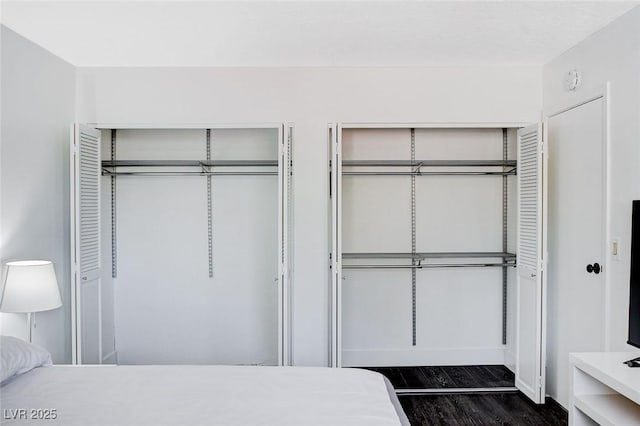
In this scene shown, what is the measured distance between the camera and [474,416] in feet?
9.66

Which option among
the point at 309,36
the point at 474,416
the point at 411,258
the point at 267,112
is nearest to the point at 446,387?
the point at 474,416

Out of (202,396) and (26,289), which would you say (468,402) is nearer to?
(202,396)

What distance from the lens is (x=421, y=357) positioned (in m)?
3.90

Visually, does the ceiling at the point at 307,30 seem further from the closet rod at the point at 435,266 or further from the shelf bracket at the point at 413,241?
the closet rod at the point at 435,266

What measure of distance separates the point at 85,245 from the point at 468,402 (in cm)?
305

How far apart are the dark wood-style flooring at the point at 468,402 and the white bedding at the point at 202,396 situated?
1.36 metres

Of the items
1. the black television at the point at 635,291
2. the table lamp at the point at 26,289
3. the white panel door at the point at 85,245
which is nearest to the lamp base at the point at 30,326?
the table lamp at the point at 26,289

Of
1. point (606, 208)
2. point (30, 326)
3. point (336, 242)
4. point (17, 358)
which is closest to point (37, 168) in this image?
point (30, 326)

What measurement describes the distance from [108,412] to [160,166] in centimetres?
255

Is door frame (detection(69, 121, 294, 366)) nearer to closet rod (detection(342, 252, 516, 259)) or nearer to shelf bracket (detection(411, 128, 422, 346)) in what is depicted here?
closet rod (detection(342, 252, 516, 259))

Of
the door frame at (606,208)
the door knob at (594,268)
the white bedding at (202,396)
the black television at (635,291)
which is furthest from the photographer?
the door knob at (594,268)

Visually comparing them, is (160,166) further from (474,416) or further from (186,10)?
(474,416)

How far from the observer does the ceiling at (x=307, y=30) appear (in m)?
2.43

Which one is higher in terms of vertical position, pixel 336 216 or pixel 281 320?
pixel 336 216
